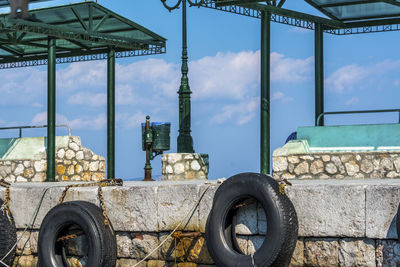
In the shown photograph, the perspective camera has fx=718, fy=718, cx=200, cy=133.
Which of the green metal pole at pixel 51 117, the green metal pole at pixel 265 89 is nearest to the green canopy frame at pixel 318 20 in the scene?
the green metal pole at pixel 265 89

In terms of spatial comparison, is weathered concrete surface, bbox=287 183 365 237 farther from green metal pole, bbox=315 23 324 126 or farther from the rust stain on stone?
the rust stain on stone

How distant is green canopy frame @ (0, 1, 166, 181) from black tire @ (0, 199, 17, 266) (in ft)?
23.8

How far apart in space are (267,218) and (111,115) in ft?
40.0

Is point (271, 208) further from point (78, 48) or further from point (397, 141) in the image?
point (78, 48)

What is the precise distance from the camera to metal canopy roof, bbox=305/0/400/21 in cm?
1680

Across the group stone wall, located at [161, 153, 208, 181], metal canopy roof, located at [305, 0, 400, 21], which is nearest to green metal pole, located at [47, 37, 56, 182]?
stone wall, located at [161, 153, 208, 181]

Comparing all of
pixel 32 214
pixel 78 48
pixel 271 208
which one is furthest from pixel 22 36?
pixel 271 208

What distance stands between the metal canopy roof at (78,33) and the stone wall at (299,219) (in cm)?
791

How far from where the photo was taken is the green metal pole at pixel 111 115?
20.0 metres

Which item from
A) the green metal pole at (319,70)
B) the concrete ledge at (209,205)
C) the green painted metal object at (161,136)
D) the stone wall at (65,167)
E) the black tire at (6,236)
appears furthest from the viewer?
the stone wall at (65,167)

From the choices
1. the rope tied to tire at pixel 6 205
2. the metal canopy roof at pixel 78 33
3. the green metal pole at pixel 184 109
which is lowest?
the rope tied to tire at pixel 6 205

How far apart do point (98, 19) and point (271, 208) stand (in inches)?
466

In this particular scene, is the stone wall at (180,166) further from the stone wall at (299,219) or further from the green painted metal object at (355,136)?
the stone wall at (299,219)

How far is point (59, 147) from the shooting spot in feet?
66.2
